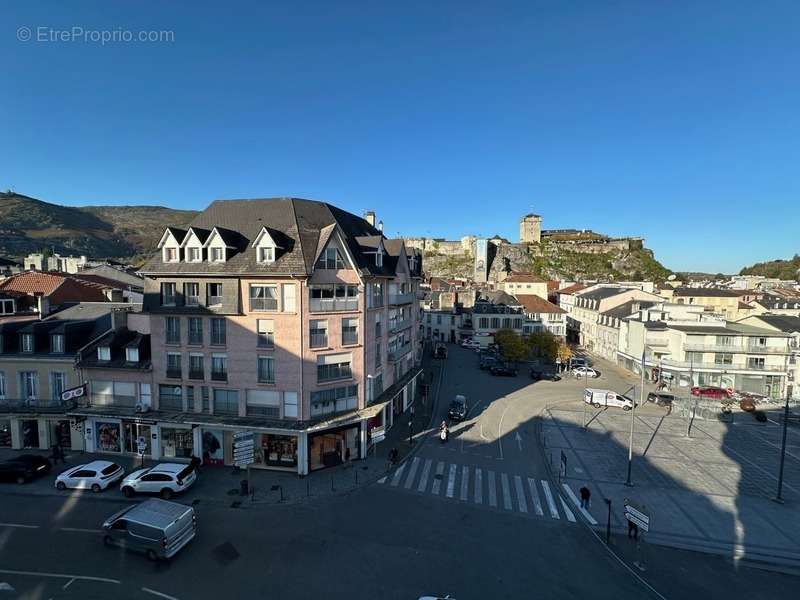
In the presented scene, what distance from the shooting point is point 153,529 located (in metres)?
16.1

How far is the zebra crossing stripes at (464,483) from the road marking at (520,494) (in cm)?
301

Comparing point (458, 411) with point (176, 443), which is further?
point (458, 411)

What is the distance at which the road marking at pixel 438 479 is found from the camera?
23209 mm

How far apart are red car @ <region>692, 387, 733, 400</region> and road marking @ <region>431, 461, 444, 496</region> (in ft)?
126

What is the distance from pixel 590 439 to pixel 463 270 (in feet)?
386

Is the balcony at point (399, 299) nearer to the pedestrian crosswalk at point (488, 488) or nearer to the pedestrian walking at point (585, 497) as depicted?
the pedestrian crosswalk at point (488, 488)

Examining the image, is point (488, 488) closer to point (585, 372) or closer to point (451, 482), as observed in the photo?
point (451, 482)

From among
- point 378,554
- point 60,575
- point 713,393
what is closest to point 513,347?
point 713,393

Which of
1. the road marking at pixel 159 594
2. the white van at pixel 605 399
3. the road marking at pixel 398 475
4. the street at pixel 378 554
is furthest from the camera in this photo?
the white van at pixel 605 399

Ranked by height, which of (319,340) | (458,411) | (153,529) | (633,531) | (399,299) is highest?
(399,299)

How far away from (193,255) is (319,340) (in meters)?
10.4

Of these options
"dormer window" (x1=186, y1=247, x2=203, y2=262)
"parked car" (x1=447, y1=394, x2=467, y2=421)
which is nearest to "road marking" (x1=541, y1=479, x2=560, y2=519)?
"parked car" (x1=447, y1=394, x2=467, y2=421)

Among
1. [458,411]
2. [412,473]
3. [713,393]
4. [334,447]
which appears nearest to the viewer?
[412,473]

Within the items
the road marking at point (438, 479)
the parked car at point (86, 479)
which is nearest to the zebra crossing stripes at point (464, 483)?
the road marking at point (438, 479)
